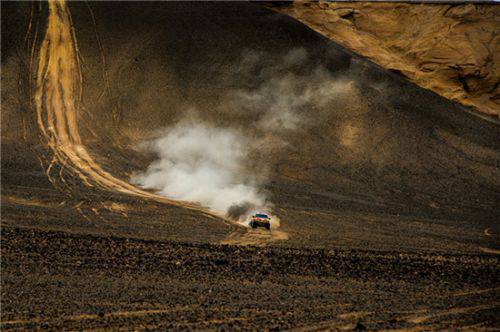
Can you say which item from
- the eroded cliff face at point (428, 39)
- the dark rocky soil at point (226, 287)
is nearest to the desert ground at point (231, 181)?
the dark rocky soil at point (226, 287)

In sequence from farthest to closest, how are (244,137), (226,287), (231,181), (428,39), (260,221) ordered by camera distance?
(428,39), (244,137), (231,181), (260,221), (226,287)

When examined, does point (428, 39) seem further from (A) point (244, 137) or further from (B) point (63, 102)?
(B) point (63, 102)

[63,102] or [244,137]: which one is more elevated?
[63,102]

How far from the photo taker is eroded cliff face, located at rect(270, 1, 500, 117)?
3847cm

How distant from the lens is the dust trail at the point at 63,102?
A: 23562mm

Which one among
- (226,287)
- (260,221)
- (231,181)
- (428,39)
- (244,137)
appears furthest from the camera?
(428,39)

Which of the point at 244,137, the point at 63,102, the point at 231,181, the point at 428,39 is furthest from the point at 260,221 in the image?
the point at 428,39

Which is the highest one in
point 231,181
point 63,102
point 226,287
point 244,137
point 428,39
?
point 428,39

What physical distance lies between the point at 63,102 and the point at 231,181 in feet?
39.5

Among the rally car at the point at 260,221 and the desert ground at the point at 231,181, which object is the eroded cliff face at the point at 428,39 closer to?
the desert ground at the point at 231,181

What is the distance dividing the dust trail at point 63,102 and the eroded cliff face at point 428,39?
17762 millimetres

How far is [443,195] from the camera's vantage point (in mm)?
26312

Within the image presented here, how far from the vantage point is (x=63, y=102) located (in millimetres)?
30078

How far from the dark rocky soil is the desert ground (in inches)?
2.5
